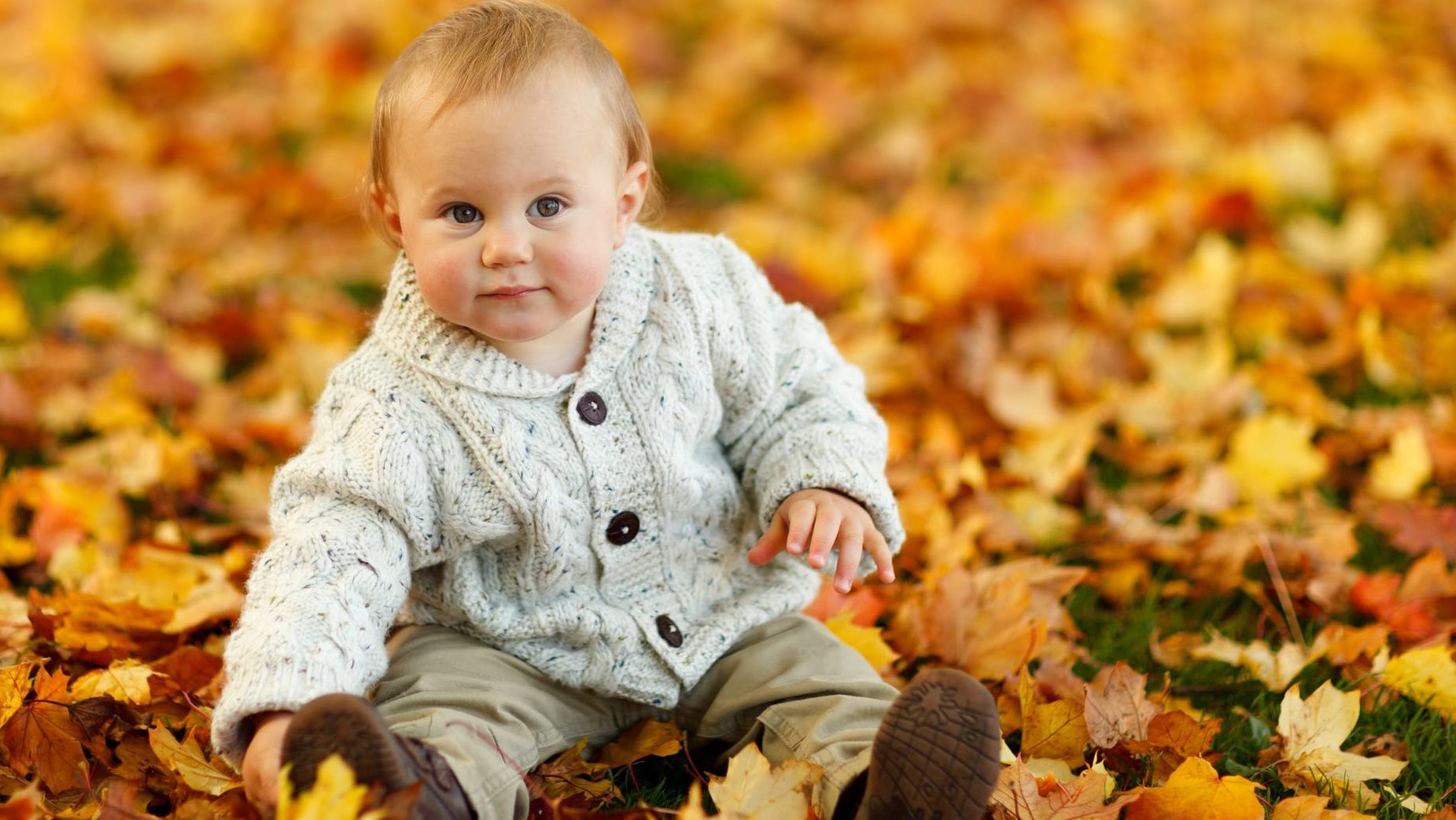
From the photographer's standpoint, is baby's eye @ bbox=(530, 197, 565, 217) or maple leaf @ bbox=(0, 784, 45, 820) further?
baby's eye @ bbox=(530, 197, 565, 217)

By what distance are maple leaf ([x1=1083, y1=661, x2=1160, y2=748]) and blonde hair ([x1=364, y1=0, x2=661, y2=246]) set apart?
35.8 inches

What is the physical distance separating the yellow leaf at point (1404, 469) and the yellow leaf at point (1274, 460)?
102 millimetres

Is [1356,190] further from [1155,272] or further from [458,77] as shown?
[458,77]

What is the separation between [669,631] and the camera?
1.80m

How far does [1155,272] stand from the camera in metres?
3.44

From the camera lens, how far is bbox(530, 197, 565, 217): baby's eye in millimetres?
1604

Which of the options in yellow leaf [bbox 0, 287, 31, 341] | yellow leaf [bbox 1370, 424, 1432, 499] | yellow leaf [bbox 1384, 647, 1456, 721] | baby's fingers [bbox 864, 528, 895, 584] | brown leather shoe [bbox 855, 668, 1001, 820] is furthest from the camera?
yellow leaf [bbox 0, 287, 31, 341]

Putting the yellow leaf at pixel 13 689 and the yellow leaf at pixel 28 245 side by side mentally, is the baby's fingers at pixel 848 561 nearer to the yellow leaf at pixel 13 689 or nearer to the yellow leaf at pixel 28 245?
the yellow leaf at pixel 13 689

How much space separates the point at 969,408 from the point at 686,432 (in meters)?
1.12

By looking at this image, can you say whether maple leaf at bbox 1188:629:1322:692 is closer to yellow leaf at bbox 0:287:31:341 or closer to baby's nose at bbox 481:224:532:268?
baby's nose at bbox 481:224:532:268

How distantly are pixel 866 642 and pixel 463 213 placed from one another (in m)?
0.86

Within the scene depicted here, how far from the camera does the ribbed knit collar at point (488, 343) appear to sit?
168 cm

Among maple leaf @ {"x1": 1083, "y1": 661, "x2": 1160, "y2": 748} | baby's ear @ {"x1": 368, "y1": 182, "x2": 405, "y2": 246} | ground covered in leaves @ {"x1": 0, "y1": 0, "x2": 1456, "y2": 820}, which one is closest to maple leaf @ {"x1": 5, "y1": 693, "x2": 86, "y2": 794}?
ground covered in leaves @ {"x1": 0, "y1": 0, "x2": 1456, "y2": 820}

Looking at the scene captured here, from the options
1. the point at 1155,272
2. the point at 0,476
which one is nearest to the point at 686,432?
the point at 0,476
